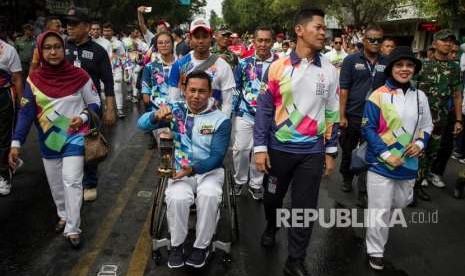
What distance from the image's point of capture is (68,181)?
414 centimetres

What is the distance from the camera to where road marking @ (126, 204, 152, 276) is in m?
3.86

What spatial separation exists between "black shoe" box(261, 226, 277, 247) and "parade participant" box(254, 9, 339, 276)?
20.9 inches

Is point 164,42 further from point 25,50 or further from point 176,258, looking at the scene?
point 25,50

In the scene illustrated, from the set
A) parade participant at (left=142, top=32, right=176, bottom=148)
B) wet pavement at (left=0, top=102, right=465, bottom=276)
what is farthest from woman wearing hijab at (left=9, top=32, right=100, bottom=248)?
parade participant at (left=142, top=32, right=176, bottom=148)

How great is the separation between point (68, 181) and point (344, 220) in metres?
3.10

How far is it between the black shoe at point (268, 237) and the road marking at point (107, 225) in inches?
62.0

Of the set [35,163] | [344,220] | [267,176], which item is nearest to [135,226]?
[267,176]

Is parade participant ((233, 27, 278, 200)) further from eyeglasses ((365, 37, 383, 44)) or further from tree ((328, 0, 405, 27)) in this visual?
tree ((328, 0, 405, 27))

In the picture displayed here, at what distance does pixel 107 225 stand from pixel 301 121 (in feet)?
7.95

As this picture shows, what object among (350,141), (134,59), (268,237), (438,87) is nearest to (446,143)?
(438,87)

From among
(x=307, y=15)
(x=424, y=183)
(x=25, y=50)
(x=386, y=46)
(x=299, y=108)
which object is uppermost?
(x=307, y=15)

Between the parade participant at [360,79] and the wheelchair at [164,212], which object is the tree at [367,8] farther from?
the wheelchair at [164,212]

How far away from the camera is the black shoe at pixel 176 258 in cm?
376

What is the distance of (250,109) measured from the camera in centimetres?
560
